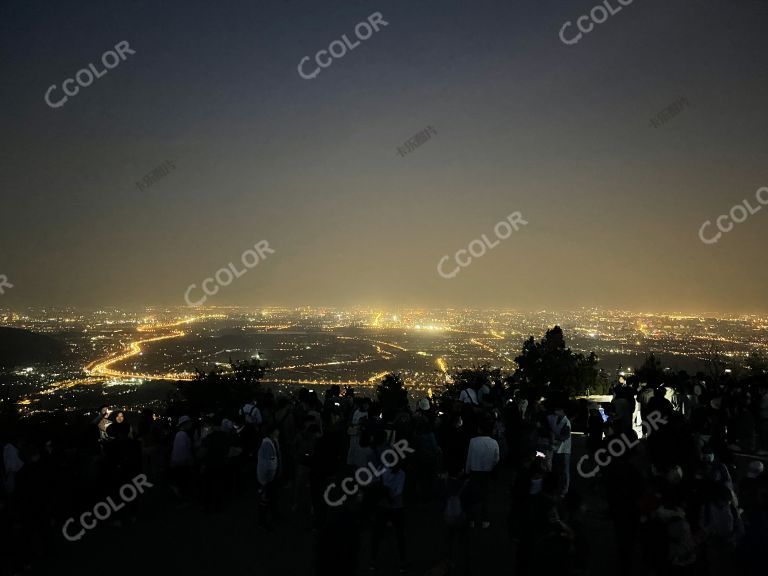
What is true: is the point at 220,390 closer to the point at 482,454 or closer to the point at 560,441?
the point at 560,441

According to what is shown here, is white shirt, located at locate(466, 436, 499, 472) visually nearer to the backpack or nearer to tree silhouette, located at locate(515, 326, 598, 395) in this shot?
the backpack

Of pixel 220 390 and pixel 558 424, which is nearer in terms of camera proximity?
pixel 558 424

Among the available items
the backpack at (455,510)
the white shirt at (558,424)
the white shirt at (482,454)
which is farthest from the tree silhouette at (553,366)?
the backpack at (455,510)

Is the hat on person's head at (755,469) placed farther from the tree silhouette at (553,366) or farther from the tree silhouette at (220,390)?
the tree silhouette at (220,390)

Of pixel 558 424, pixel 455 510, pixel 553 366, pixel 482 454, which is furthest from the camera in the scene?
pixel 553 366

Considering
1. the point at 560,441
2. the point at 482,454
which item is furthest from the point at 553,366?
the point at 482,454

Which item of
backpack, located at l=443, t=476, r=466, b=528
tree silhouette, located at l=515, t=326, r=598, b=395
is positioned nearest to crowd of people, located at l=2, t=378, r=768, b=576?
backpack, located at l=443, t=476, r=466, b=528
